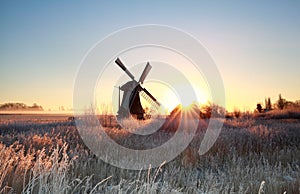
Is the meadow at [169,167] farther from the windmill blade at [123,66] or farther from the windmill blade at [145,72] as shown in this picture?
the windmill blade at [145,72]

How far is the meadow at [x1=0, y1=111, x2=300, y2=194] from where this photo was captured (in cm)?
418

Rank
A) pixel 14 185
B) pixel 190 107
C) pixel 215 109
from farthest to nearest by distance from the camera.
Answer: pixel 215 109 < pixel 190 107 < pixel 14 185

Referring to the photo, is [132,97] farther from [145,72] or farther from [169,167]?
[169,167]

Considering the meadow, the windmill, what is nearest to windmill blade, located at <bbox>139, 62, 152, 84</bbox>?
the windmill

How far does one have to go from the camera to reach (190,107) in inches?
848

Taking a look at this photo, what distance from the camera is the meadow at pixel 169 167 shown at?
4184mm

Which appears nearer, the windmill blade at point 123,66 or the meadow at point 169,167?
the meadow at point 169,167

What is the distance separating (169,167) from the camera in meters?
7.49

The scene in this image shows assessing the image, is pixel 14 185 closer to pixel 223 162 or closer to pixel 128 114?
pixel 223 162

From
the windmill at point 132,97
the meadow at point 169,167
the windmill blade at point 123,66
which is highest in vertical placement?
the windmill blade at point 123,66

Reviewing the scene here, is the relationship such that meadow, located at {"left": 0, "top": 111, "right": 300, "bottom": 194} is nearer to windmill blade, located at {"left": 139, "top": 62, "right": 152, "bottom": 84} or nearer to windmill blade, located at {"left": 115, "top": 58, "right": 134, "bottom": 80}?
windmill blade, located at {"left": 115, "top": 58, "right": 134, "bottom": 80}

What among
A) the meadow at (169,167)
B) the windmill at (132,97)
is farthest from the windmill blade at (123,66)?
the meadow at (169,167)

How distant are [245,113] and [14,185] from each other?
25402 millimetres

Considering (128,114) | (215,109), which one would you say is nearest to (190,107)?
(215,109)
